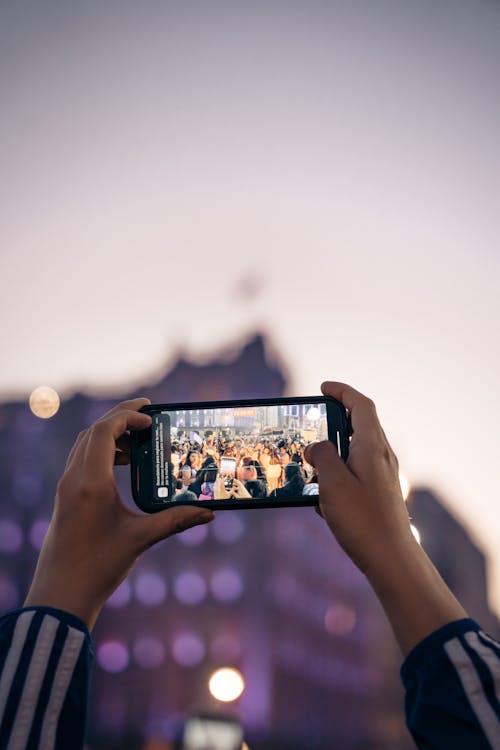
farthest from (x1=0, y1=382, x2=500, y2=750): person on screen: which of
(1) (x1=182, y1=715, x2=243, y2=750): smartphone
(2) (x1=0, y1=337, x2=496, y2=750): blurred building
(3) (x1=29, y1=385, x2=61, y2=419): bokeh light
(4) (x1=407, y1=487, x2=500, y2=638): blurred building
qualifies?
(3) (x1=29, y1=385, x2=61, y2=419): bokeh light

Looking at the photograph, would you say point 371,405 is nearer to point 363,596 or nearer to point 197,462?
point 197,462

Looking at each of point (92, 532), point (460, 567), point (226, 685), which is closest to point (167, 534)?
point (92, 532)

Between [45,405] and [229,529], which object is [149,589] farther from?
[45,405]

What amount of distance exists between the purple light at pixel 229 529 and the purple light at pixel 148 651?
6.47 feet

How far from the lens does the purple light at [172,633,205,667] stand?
6.41 m

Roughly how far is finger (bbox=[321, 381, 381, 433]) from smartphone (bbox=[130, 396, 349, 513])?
0.04m

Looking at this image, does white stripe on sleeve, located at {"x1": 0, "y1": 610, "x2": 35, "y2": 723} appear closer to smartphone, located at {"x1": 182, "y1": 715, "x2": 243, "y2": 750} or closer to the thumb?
the thumb

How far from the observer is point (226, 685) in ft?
19.8

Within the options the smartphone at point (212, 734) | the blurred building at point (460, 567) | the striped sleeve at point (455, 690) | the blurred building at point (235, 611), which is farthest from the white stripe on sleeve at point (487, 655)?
the blurred building at point (460, 567)

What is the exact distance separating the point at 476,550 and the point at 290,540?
155 inches

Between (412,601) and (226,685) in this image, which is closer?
(412,601)

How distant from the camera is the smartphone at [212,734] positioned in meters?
4.63

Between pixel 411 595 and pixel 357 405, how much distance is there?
0.36 meters

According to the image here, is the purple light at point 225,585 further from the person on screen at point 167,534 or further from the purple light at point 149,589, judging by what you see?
the person on screen at point 167,534
